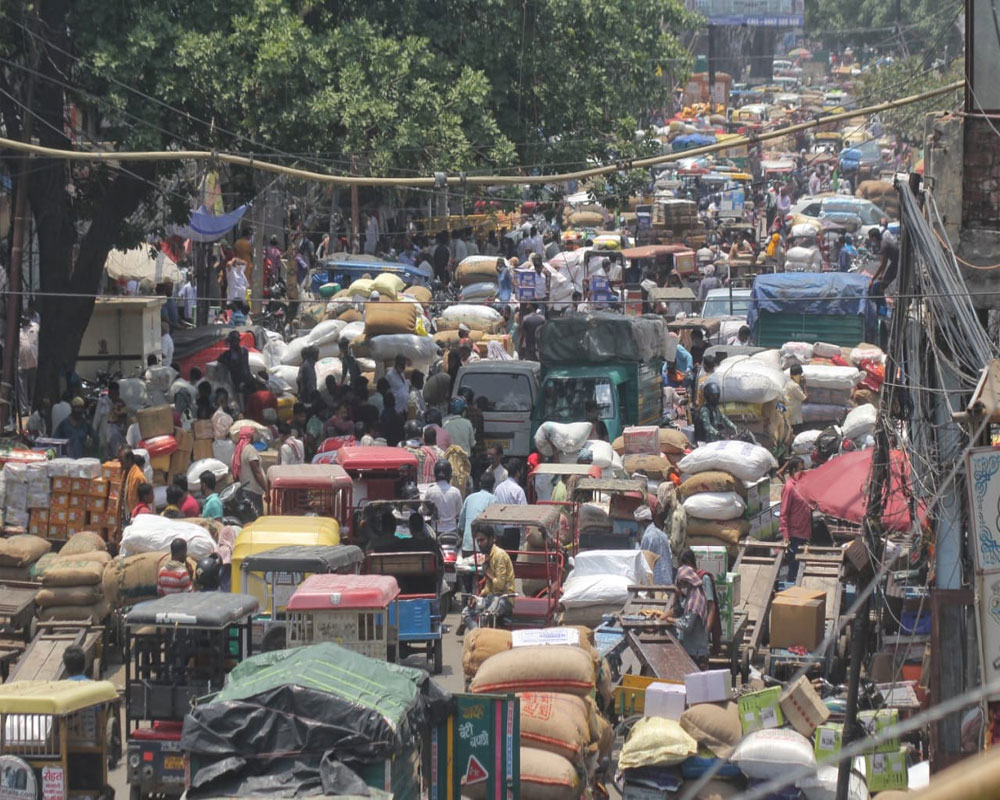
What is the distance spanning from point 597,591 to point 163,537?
3.67 m

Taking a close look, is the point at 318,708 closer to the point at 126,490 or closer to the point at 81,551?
the point at 81,551

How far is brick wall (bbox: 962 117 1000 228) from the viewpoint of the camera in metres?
10.1

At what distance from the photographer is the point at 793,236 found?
121 feet

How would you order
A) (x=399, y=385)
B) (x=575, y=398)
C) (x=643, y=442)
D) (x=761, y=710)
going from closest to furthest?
(x=761, y=710)
(x=643, y=442)
(x=575, y=398)
(x=399, y=385)

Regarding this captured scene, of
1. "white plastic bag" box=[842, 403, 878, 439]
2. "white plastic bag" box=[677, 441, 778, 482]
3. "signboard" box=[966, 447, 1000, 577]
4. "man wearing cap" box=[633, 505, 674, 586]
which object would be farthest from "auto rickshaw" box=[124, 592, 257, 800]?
"white plastic bag" box=[842, 403, 878, 439]

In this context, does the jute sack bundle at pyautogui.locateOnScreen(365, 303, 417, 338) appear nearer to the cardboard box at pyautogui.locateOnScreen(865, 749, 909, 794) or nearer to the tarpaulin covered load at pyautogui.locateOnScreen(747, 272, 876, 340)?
the tarpaulin covered load at pyautogui.locateOnScreen(747, 272, 876, 340)

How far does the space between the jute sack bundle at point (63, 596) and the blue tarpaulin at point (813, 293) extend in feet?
46.0

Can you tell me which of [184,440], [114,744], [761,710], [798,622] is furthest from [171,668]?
[184,440]

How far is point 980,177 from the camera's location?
400 inches

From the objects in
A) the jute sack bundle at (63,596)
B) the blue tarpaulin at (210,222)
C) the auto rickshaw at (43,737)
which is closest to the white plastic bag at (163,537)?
the jute sack bundle at (63,596)

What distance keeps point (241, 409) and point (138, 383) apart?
128 cm

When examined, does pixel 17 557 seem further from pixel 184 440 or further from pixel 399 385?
pixel 399 385

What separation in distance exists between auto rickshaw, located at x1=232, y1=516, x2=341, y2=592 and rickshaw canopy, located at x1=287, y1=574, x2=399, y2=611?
1899 millimetres

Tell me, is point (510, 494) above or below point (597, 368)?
below
